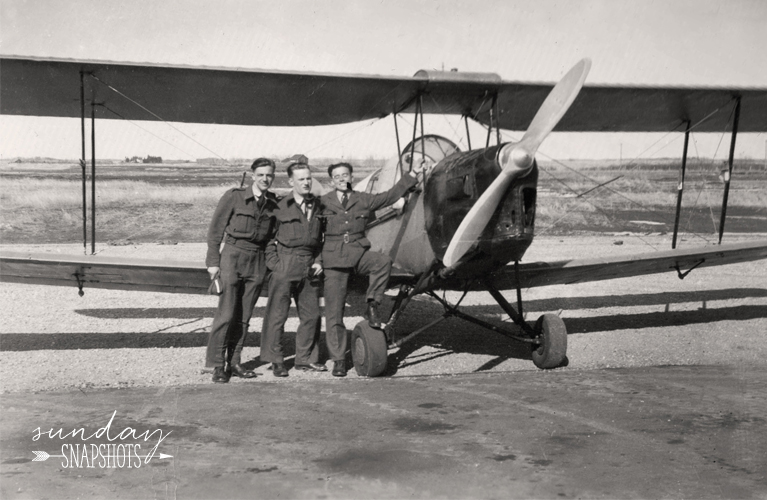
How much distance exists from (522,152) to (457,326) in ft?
14.5

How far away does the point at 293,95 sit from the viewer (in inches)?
297

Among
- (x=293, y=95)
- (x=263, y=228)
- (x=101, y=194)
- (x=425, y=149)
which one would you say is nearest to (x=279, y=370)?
(x=263, y=228)

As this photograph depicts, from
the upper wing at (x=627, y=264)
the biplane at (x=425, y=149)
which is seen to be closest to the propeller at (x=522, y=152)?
the biplane at (x=425, y=149)

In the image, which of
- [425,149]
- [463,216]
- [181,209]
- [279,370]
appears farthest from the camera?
[181,209]

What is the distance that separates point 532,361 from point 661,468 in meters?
4.17

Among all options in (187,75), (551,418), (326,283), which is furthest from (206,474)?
(187,75)

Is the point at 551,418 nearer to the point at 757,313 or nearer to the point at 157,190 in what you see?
the point at 757,313

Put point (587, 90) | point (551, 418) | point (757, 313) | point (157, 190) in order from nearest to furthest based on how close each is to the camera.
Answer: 1. point (551, 418)
2. point (587, 90)
3. point (757, 313)
4. point (157, 190)

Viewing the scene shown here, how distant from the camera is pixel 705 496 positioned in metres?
2.64

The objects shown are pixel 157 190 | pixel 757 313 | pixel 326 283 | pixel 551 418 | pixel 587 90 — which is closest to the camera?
pixel 551 418

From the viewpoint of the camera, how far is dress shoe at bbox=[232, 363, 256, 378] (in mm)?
6117

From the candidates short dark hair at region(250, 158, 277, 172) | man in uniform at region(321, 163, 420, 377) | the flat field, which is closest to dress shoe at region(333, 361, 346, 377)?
man in uniform at region(321, 163, 420, 377)

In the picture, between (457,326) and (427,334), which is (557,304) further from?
(427,334)

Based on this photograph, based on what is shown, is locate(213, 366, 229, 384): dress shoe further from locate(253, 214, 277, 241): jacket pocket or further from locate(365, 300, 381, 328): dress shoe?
locate(365, 300, 381, 328): dress shoe
